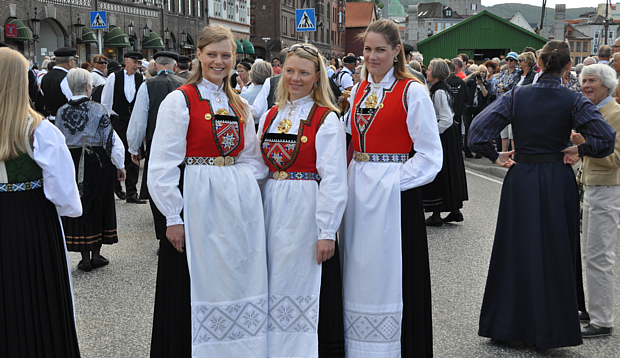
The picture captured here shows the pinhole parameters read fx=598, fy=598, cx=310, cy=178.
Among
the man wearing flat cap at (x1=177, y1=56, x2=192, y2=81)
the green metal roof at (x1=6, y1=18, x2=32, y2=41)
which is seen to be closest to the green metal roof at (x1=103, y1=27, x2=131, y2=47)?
the green metal roof at (x1=6, y1=18, x2=32, y2=41)

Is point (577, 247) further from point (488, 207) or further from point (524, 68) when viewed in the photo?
point (524, 68)

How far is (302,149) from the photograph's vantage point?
3.48 meters

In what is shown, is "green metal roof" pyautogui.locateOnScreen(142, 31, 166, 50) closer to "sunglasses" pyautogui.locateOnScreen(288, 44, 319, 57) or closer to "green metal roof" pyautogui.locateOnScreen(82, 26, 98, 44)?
"green metal roof" pyautogui.locateOnScreen(82, 26, 98, 44)

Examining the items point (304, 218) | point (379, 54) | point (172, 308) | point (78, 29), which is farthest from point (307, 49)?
point (78, 29)

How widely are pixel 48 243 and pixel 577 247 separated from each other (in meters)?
3.46

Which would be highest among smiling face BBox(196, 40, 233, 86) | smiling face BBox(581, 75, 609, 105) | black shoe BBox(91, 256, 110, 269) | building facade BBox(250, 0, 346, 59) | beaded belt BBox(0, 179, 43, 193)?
building facade BBox(250, 0, 346, 59)

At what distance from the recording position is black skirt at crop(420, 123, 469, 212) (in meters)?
7.97

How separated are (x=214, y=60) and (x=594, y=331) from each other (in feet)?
11.1

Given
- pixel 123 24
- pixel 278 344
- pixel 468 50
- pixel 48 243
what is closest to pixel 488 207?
pixel 278 344

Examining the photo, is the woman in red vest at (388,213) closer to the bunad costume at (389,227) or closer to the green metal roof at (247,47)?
the bunad costume at (389,227)

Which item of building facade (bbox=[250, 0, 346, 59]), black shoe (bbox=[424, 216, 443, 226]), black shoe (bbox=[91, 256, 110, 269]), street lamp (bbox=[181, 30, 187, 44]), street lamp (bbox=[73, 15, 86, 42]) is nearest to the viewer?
black shoe (bbox=[91, 256, 110, 269])

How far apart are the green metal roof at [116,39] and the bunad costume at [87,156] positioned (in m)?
26.0

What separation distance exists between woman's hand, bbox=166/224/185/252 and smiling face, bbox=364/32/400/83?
1541 millimetres

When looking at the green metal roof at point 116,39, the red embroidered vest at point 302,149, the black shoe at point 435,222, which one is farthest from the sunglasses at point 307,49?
the green metal roof at point 116,39
